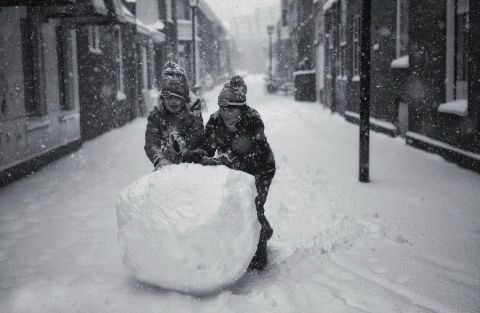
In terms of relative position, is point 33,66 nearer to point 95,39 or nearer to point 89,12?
point 89,12

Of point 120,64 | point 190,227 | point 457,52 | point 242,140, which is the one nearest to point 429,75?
point 457,52

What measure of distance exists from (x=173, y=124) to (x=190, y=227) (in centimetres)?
124

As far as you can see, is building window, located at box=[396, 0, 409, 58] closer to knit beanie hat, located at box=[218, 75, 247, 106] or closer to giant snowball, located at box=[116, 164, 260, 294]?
knit beanie hat, located at box=[218, 75, 247, 106]

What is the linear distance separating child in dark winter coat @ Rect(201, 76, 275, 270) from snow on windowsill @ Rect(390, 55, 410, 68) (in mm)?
7513

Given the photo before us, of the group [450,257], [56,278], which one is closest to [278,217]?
[450,257]

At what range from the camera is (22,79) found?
8688mm

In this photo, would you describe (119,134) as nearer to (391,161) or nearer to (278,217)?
(391,161)

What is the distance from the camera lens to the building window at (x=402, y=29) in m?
10.9

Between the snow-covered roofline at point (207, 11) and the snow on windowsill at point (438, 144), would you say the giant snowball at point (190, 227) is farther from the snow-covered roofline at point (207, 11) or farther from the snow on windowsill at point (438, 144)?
the snow-covered roofline at point (207, 11)

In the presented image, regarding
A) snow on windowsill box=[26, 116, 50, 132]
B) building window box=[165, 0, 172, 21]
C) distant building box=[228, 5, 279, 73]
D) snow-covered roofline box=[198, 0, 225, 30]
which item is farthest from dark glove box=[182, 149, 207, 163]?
distant building box=[228, 5, 279, 73]

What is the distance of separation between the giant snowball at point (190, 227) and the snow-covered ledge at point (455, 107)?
5470mm

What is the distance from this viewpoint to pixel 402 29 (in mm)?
11148

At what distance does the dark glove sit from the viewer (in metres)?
3.83

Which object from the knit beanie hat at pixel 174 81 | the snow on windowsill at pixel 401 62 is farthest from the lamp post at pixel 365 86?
the snow on windowsill at pixel 401 62
